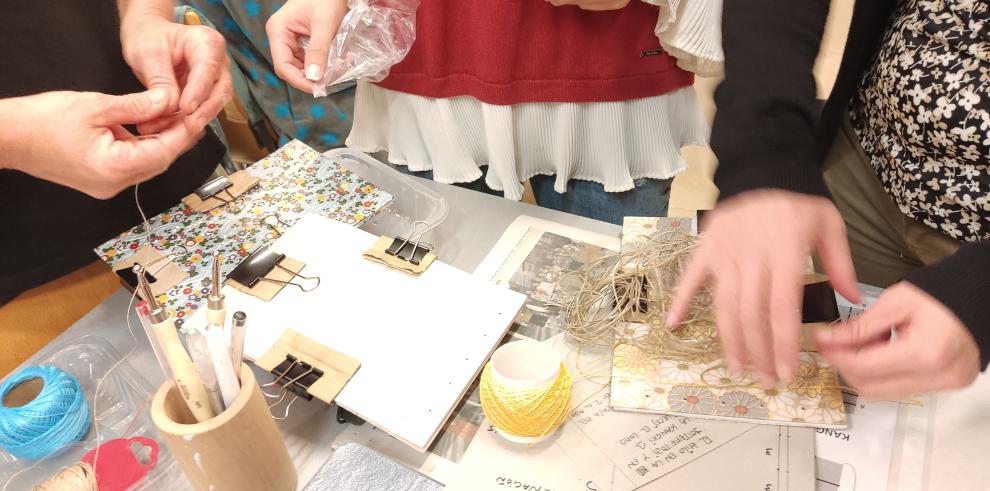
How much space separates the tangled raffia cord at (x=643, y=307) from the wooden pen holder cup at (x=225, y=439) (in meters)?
0.40

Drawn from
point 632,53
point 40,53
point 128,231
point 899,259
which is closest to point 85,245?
point 128,231

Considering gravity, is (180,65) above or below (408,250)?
above

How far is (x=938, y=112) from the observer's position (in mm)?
695

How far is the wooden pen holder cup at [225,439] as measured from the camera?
53cm

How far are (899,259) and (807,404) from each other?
1.27 ft

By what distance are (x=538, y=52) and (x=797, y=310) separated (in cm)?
55

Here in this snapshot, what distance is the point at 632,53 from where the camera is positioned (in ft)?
2.93

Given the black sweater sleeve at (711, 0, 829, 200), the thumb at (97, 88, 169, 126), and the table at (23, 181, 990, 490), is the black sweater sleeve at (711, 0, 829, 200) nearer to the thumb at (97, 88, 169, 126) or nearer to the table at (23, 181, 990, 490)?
the table at (23, 181, 990, 490)

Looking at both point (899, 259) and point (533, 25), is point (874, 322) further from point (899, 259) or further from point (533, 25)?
point (533, 25)

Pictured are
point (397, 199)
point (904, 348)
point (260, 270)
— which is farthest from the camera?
point (397, 199)

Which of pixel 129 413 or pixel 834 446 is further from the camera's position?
pixel 129 413

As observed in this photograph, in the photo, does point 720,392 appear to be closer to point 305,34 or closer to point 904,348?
point 904,348

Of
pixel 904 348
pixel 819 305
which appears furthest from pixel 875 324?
pixel 819 305

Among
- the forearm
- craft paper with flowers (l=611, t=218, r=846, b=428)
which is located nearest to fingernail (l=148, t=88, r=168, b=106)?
the forearm
